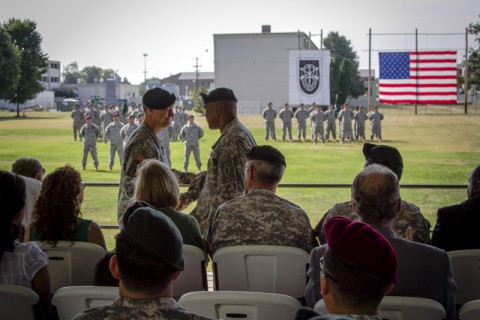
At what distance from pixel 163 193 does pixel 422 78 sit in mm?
19983

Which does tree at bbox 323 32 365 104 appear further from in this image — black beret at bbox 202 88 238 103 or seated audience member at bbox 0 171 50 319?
seated audience member at bbox 0 171 50 319

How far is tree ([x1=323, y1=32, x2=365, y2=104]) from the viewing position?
151 ft

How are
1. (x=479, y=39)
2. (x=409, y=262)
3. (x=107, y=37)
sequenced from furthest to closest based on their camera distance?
(x=479, y=39) → (x=107, y=37) → (x=409, y=262)

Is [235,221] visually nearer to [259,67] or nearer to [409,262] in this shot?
[409,262]

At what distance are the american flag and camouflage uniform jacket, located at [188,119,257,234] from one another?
1847 centimetres

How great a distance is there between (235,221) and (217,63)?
29412 millimetres

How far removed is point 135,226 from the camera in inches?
72.4

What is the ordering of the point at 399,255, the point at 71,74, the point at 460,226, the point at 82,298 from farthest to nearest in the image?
the point at 71,74 → the point at 460,226 → the point at 399,255 → the point at 82,298

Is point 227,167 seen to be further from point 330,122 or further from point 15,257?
point 330,122

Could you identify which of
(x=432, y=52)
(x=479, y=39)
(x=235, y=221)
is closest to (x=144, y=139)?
(x=235, y=221)

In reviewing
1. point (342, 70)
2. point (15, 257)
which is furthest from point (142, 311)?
point (342, 70)

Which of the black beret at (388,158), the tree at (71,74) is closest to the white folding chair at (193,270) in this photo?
the black beret at (388,158)

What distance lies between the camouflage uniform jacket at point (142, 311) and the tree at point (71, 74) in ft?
169

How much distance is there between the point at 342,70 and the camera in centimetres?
4803
